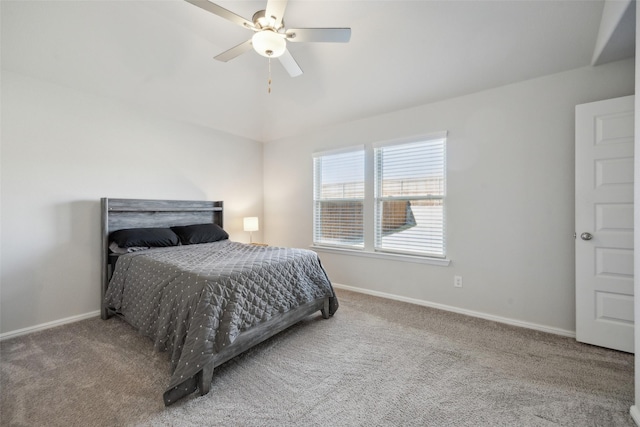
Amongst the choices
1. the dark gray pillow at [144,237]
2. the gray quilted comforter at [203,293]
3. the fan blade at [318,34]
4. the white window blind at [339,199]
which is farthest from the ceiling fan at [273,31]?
the dark gray pillow at [144,237]

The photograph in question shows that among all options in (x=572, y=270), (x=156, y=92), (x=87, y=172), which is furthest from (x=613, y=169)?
(x=87, y=172)

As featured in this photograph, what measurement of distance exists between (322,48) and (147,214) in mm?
2802

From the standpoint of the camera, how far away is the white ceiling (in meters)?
2.23

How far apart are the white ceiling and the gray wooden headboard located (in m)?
1.20

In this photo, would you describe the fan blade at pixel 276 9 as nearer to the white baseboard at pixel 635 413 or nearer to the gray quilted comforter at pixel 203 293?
the gray quilted comforter at pixel 203 293

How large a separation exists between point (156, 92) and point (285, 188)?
216 cm

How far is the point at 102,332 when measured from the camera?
256cm

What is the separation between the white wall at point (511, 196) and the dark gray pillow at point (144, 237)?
269 cm

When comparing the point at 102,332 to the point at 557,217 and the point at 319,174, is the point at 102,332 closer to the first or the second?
the point at 319,174

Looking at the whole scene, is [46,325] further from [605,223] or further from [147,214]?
[605,223]

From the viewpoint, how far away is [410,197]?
3.34m

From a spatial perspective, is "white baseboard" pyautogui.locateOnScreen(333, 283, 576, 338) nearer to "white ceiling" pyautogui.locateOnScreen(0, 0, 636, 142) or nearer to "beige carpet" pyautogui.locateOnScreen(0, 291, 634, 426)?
"beige carpet" pyautogui.locateOnScreen(0, 291, 634, 426)

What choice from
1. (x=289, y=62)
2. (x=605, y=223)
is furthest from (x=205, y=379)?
(x=605, y=223)

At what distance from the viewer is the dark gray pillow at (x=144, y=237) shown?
2.84 metres
